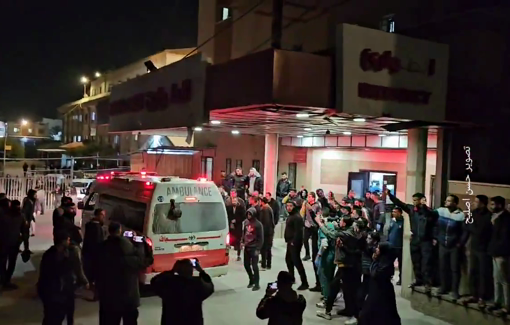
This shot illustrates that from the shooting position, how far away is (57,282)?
6.38 meters

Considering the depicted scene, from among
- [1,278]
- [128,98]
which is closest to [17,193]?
[128,98]

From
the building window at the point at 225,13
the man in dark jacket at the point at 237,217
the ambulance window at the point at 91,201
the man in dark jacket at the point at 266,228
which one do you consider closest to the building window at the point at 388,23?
the man in dark jacket at the point at 266,228

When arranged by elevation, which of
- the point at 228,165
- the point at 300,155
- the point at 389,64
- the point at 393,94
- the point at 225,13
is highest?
the point at 225,13

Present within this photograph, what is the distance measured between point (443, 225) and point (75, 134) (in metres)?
59.8

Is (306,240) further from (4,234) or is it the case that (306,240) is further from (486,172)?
(4,234)

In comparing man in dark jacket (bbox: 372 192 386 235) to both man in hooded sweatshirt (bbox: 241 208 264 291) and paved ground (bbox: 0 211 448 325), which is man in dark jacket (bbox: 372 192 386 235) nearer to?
paved ground (bbox: 0 211 448 325)

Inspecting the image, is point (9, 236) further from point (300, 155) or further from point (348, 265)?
point (300, 155)

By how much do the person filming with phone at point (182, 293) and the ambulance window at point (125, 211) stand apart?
4240 mm

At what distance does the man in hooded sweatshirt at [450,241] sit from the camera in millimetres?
8992

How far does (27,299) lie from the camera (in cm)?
957

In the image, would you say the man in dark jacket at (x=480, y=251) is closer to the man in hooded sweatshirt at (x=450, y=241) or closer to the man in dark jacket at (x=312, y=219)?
the man in hooded sweatshirt at (x=450, y=241)

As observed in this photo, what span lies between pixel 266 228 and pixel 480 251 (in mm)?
5195

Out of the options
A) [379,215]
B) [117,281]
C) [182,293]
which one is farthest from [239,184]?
[182,293]

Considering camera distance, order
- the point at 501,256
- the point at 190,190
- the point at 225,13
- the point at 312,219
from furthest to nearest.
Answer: the point at 225,13 < the point at 312,219 < the point at 190,190 < the point at 501,256
